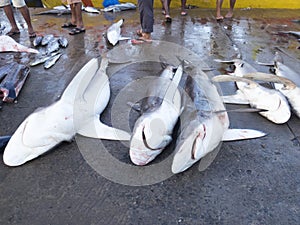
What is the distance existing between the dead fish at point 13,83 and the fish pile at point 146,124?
99 centimetres

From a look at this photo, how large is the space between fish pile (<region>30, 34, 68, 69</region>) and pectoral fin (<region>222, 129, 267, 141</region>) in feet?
10.1

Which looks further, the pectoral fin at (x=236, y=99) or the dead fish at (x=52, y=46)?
the dead fish at (x=52, y=46)

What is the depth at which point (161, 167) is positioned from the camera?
250 cm

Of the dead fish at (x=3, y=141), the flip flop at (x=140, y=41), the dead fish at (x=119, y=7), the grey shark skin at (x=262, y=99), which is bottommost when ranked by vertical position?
the dead fish at (x=119, y=7)

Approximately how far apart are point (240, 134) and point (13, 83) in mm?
2830

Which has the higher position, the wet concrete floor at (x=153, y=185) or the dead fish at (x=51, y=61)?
the wet concrete floor at (x=153, y=185)

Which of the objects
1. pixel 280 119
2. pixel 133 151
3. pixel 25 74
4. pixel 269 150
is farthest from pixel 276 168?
pixel 25 74

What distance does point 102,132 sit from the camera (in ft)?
9.38

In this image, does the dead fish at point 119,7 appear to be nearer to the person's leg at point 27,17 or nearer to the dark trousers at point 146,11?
the person's leg at point 27,17

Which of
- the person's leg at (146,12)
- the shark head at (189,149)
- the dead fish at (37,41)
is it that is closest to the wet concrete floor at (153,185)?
the shark head at (189,149)

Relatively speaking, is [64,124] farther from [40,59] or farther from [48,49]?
[48,49]

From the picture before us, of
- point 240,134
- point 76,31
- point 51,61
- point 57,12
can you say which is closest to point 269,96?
point 240,134

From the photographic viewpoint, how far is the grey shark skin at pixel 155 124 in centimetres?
239

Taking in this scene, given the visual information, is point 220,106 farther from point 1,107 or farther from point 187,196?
point 1,107
